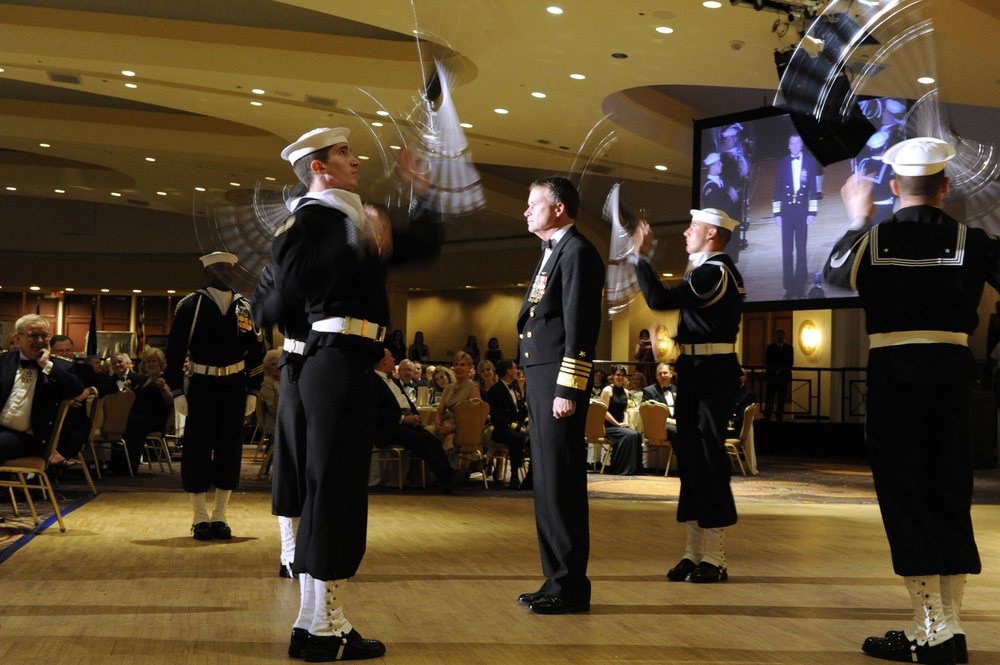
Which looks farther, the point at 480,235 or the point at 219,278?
the point at 480,235

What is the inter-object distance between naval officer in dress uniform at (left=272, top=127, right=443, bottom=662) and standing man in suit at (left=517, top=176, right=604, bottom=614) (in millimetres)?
857

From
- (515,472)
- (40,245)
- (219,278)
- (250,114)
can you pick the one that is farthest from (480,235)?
(219,278)

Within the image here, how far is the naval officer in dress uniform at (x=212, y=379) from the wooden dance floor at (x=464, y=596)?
350 millimetres

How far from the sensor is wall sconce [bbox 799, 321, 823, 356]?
1908cm

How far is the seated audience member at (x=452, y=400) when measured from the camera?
900cm

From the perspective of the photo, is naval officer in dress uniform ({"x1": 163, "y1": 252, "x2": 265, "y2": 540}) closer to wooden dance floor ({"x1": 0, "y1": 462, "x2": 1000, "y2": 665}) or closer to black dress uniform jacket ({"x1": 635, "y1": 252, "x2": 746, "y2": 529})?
wooden dance floor ({"x1": 0, "y1": 462, "x2": 1000, "y2": 665})

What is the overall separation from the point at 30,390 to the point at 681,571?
366 centimetres

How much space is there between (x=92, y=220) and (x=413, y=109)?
15.6 meters

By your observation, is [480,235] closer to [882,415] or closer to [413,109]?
[413,109]

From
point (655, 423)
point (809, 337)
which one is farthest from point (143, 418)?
point (809, 337)

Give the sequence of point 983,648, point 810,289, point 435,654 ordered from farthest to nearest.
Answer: point 810,289 < point 983,648 < point 435,654

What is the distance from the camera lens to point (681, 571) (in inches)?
176

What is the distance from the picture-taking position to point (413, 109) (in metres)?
12.3

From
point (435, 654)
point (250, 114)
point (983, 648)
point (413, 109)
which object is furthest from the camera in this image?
point (250, 114)
